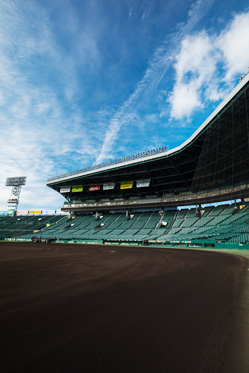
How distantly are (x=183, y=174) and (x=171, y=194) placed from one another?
763cm

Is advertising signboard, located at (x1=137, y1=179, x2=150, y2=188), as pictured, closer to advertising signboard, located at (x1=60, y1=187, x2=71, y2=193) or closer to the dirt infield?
advertising signboard, located at (x1=60, y1=187, x2=71, y2=193)

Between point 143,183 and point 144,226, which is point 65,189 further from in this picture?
point 144,226

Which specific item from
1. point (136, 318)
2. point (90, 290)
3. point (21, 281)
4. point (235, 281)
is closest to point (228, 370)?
point (136, 318)

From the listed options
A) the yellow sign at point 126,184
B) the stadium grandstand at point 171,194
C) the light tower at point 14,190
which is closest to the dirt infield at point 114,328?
the stadium grandstand at point 171,194

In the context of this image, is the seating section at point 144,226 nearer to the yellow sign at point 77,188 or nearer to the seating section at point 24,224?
the seating section at point 24,224

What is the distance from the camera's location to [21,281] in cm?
500

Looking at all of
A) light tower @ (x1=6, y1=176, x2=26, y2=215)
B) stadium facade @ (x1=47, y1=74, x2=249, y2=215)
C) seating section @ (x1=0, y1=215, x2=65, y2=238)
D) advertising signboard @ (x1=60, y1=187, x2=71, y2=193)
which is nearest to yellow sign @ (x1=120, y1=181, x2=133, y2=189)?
stadium facade @ (x1=47, y1=74, x2=249, y2=215)

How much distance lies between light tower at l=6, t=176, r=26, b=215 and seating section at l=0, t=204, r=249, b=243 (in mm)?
4749

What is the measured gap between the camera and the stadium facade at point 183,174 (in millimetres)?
25594

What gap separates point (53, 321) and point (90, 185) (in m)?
56.2

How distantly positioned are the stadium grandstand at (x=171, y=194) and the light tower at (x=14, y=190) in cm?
745

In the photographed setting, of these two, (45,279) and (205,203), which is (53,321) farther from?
(205,203)

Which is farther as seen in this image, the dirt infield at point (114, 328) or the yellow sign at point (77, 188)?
the yellow sign at point (77, 188)

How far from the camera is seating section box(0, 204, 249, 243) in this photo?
1133 inches
